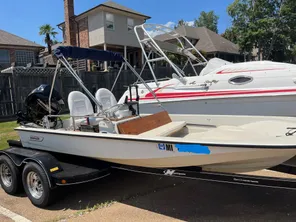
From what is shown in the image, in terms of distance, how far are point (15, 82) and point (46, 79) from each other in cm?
145

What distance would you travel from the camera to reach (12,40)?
2744 centimetres

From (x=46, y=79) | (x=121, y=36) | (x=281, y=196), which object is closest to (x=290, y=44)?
(x=121, y=36)

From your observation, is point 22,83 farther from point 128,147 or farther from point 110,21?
point 110,21

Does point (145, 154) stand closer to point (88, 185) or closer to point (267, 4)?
point (88, 185)

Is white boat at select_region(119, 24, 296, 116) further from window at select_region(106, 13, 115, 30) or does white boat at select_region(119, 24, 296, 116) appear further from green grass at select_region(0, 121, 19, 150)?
window at select_region(106, 13, 115, 30)

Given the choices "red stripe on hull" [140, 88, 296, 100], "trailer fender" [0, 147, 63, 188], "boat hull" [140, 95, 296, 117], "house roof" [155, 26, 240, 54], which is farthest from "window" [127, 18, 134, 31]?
"trailer fender" [0, 147, 63, 188]

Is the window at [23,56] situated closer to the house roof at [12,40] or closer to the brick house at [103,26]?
the house roof at [12,40]

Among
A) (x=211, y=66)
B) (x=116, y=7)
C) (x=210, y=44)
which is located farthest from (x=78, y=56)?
(x=210, y=44)

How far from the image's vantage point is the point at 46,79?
12836mm

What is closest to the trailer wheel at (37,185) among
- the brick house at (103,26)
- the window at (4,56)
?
the brick house at (103,26)

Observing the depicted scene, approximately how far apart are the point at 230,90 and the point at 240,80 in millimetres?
403

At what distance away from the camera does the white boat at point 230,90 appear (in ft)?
20.4

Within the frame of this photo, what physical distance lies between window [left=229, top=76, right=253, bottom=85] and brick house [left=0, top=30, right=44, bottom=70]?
74.8 ft

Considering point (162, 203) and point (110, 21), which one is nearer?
point (162, 203)
